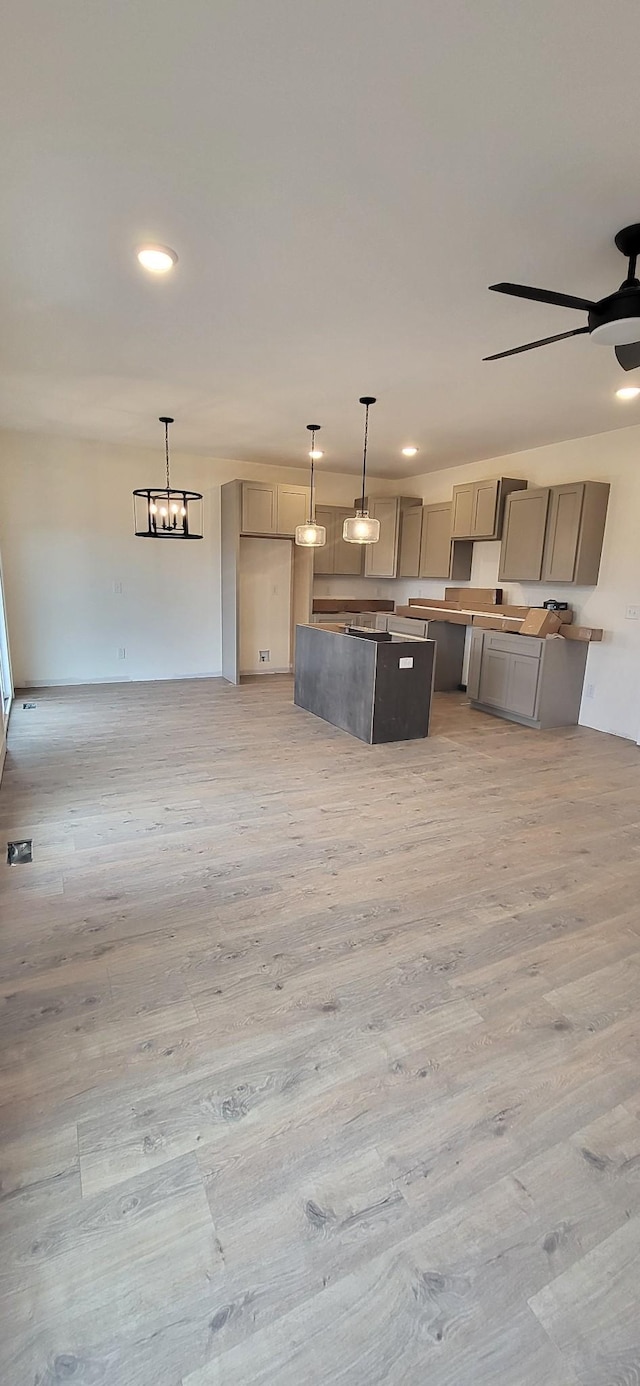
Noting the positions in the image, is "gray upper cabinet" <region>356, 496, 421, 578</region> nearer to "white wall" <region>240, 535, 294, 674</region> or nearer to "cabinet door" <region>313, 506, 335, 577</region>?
"cabinet door" <region>313, 506, 335, 577</region>

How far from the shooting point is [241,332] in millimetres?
3287

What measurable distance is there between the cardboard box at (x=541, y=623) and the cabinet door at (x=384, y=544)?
2661 mm

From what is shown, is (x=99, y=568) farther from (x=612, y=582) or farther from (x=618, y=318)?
(x=618, y=318)

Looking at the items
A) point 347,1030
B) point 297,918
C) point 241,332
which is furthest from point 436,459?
point 347,1030

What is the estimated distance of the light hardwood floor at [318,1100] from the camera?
1128 millimetres

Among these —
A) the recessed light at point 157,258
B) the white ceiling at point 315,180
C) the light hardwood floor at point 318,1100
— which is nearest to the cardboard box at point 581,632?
the white ceiling at point 315,180

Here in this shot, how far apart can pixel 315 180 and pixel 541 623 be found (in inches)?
170

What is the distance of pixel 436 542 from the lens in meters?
7.29

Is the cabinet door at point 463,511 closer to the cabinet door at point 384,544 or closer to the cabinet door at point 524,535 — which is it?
the cabinet door at point 524,535

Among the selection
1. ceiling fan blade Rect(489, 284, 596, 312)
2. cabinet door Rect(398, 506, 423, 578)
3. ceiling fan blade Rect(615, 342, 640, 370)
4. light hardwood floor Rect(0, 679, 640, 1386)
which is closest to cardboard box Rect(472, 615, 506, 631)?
cabinet door Rect(398, 506, 423, 578)

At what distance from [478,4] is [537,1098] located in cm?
278

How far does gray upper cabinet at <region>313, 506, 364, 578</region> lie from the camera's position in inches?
310

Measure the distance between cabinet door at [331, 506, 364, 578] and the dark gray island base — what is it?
2.85m

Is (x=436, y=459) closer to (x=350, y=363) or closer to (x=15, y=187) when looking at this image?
(x=350, y=363)
